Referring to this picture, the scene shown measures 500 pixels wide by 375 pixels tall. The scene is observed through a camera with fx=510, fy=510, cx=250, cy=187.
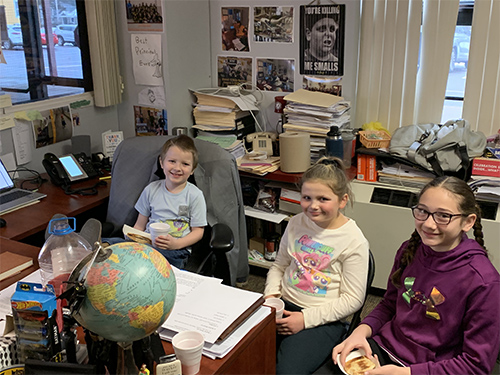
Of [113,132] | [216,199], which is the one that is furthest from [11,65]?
[216,199]

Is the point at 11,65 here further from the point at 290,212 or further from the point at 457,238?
the point at 457,238

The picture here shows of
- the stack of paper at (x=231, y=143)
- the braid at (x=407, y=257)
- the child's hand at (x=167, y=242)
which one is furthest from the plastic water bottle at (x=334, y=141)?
the braid at (x=407, y=257)

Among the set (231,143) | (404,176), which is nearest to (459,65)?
(404,176)

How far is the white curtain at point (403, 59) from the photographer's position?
9.17 feet

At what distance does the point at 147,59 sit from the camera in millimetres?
3186

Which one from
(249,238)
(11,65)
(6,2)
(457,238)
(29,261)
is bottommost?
(249,238)

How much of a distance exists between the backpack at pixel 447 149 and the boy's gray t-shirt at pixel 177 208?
1.14 meters

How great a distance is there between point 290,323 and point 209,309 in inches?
16.5

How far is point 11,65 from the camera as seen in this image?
2812 millimetres

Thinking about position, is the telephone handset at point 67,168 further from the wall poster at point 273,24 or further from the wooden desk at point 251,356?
the wooden desk at point 251,356

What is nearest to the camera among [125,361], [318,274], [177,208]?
[125,361]

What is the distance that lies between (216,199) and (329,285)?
76 cm

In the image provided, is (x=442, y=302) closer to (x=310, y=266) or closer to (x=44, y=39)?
(x=310, y=266)

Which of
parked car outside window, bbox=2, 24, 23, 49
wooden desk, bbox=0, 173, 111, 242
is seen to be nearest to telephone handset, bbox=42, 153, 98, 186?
wooden desk, bbox=0, 173, 111, 242
